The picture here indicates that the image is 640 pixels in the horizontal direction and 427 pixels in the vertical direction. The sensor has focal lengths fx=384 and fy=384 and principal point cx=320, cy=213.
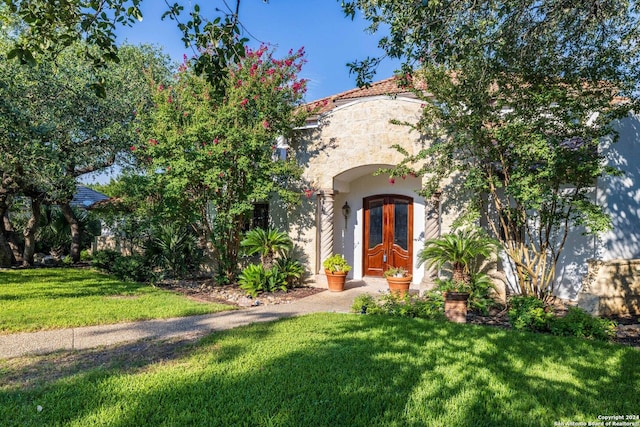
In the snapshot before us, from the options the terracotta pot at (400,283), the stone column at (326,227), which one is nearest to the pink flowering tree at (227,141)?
the stone column at (326,227)

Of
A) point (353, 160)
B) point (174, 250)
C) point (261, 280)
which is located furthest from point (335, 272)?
point (174, 250)

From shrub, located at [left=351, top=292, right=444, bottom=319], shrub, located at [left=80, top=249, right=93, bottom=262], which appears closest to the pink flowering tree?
shrub, located at [left=351, top=292, right=444, bottom=319]

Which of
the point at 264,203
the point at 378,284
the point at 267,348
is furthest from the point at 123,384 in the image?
the point at 264,203

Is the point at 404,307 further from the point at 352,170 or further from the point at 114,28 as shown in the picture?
the point at 114,28

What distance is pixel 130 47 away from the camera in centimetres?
A: 1900

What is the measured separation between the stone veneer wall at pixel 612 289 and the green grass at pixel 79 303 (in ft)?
24.1

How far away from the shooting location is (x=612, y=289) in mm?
7531

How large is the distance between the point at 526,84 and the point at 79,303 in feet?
32.6

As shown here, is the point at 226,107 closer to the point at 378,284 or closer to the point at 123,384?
the point at 378,284

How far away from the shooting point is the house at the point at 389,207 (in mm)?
8242

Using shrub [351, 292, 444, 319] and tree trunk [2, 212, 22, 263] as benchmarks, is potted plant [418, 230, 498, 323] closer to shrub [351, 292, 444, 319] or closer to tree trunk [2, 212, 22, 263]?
shrub [351, 292, 444, 319]

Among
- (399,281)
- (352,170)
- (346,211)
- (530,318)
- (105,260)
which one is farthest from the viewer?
(105,260)

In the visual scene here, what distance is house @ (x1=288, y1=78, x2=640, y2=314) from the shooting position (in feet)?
27.0

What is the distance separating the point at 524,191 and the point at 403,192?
5.01m
